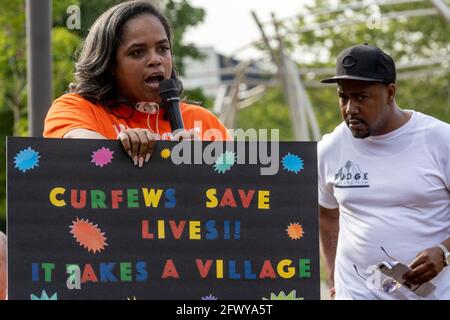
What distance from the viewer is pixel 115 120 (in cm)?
418

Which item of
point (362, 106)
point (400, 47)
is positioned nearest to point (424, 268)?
point (362, 106)

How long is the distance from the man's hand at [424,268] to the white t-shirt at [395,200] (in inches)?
3.5

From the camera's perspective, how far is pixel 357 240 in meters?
5.00

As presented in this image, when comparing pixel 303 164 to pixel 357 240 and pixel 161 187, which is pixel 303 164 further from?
pixel 357 240

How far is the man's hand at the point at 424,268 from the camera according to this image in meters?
Result: 4.76

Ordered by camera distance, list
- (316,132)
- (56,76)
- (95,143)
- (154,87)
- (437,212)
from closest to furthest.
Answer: (95,143) < (154,87) < (437,212) < (56,76) < (316,132)

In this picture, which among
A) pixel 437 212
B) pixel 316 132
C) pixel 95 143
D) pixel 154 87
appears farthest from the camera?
pixel 316 132

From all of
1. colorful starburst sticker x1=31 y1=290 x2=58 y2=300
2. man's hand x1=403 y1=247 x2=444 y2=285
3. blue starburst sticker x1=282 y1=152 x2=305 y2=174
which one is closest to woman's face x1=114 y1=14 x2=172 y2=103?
blue starburst sticker x1=282 y1=152 x2=305 y2=174

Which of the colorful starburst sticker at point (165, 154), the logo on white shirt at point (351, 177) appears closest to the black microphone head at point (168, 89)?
the colorful starburst sticker at point (165, 154)

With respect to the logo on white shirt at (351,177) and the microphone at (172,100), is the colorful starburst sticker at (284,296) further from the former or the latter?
the logo on white shirt at (351,177)

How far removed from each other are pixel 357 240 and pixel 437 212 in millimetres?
346

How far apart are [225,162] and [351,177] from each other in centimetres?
133
